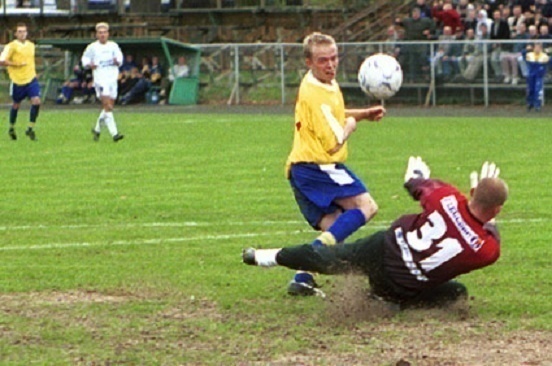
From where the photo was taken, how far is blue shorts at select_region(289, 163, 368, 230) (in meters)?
9.82

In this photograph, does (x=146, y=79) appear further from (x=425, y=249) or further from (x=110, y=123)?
(x=425, y=249)

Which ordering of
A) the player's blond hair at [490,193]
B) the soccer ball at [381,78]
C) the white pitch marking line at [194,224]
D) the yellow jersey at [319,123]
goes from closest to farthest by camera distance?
the player's blond hair at [490,193] < the yellow jersey at [319,123] < the soccer ball at [381,78] < the white pitch marking line at [194,224]

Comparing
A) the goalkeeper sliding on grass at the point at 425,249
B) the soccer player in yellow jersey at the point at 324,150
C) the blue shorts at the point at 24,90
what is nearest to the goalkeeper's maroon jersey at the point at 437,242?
the goalkeeper sliding on grass at the point at 425,249

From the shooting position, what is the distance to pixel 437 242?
869 cm

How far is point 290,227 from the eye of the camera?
1369 cm

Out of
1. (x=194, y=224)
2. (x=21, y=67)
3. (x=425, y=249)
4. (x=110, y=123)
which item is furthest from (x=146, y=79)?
(x=425, y=249)

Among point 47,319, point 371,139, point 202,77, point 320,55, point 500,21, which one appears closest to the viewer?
point 47,319

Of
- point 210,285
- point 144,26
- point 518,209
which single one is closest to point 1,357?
point 210,285

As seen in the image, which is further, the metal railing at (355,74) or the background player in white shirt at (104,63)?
the metal railing at (355,74)

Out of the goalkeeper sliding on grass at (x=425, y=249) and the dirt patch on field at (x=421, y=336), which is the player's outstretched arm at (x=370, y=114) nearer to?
the goalkeeper sliding on grass at (x=425, y=249)

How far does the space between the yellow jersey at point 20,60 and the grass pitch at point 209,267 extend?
573 centimetres

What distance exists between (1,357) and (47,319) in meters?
1.14

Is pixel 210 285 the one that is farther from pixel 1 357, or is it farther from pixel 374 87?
pixel 1 357

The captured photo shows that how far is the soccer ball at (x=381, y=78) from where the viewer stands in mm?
10609
